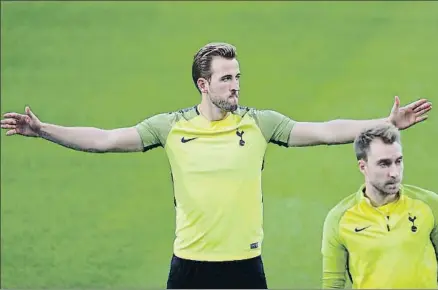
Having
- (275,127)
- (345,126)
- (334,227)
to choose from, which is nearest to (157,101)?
(275,127)

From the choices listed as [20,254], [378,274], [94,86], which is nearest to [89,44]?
[94,86]

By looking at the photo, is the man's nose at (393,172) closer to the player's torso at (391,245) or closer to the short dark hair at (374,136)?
the short dark hair at (374,136)

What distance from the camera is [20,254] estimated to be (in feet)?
37.4

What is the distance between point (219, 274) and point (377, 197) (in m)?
1.13

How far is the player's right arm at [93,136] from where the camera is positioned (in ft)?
21.7

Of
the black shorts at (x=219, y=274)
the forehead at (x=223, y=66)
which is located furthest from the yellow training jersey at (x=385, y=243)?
the forehead at (x=223, y=66)

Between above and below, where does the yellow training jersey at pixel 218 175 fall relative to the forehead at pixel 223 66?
below

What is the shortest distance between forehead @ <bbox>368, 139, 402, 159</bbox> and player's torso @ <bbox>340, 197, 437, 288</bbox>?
31 cm

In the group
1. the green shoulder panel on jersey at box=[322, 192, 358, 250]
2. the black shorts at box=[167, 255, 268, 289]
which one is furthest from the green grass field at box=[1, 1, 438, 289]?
the green shoulder panel on jersey at box=[322, 192, 358, 250]

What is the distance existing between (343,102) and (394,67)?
162cm

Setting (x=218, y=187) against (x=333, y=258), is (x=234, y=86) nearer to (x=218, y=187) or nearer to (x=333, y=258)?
(x=218, y=187)

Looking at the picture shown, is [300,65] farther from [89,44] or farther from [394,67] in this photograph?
[89,44]

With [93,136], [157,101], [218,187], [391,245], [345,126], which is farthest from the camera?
[157,101]

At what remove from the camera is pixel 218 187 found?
253 inches
